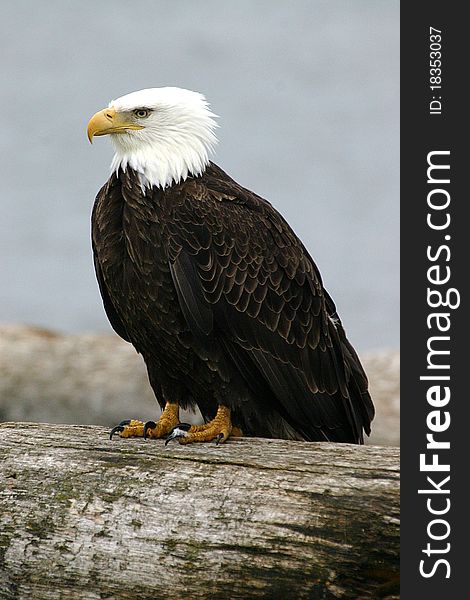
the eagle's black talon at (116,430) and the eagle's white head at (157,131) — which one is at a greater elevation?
the eagle's white head at (157,131)

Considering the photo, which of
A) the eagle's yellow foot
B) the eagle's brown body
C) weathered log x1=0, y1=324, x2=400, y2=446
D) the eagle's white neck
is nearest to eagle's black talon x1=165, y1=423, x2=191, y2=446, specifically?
the eagle's yellow foot

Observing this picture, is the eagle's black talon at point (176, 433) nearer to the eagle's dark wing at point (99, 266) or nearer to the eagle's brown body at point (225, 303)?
the eagle's brown body at point (225, 303)

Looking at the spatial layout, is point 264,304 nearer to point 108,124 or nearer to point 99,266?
point 99,266

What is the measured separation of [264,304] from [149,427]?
69 centimetres

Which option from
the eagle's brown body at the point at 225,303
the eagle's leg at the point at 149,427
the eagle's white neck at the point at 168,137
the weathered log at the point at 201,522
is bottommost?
the weathered log at the point at 201,522

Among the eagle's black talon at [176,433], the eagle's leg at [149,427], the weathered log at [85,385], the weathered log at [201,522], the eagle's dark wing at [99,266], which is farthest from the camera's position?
the weathered log at [85,385]

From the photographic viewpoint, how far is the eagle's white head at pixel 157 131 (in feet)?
12.8

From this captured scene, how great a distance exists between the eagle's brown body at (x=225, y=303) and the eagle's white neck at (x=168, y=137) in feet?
0.23

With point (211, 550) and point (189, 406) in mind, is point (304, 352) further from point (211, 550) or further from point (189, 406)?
point (211, 550)

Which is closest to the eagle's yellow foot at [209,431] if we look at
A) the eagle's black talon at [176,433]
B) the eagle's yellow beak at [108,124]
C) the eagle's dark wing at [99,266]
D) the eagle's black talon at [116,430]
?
the eagle's black talon at [176,433]

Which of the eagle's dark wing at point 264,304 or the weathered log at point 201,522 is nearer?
the weathered log at point 201,522

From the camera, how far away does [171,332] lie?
3768 mm

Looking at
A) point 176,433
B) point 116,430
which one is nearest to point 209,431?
point 176,433

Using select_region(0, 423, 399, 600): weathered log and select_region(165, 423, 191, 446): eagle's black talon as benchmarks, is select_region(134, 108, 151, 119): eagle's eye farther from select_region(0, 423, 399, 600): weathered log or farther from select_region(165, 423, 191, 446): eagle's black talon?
select_region(0, 423, 399, 600): weathered log
